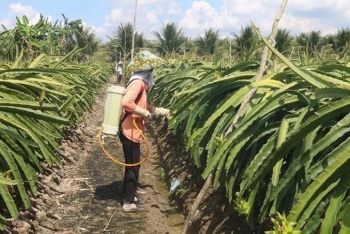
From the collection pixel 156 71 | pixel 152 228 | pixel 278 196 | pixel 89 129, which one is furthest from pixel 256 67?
pixel 156 71

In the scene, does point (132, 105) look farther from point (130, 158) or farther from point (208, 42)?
point (208, 42)

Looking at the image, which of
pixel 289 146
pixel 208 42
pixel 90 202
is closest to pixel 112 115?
pixel 90 202

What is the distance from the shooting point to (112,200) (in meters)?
5.51

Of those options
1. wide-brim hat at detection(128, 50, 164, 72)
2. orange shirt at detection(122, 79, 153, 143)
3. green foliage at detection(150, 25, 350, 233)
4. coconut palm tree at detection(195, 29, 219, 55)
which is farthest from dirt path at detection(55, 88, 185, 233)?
coconut palm tree at detection(195, 29, 219, 55)

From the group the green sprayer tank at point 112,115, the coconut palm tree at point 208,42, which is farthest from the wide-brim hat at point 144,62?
the coconut palm tree at point 208,42

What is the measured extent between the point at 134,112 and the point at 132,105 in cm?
9

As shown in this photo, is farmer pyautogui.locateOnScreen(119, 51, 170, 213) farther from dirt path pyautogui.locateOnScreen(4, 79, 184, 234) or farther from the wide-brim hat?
dirt path pyautogui.locateOnScreen(4, 79, 184, 234)

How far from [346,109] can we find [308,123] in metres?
0.24

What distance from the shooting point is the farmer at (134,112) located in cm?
511

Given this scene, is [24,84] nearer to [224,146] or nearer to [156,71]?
[224,146]

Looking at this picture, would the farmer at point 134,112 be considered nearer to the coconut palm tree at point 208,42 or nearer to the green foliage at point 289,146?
the green foliage at point 289,146

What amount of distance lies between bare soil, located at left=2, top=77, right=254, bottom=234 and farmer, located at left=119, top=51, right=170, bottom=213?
0.25 metres

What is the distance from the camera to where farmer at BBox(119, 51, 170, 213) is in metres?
5.11

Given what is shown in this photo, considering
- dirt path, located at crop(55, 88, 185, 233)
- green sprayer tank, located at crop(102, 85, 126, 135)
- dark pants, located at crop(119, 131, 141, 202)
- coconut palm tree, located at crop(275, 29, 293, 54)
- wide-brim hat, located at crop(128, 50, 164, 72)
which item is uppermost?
coconut palm tree, located at crop(275, 29, 293, 54)
